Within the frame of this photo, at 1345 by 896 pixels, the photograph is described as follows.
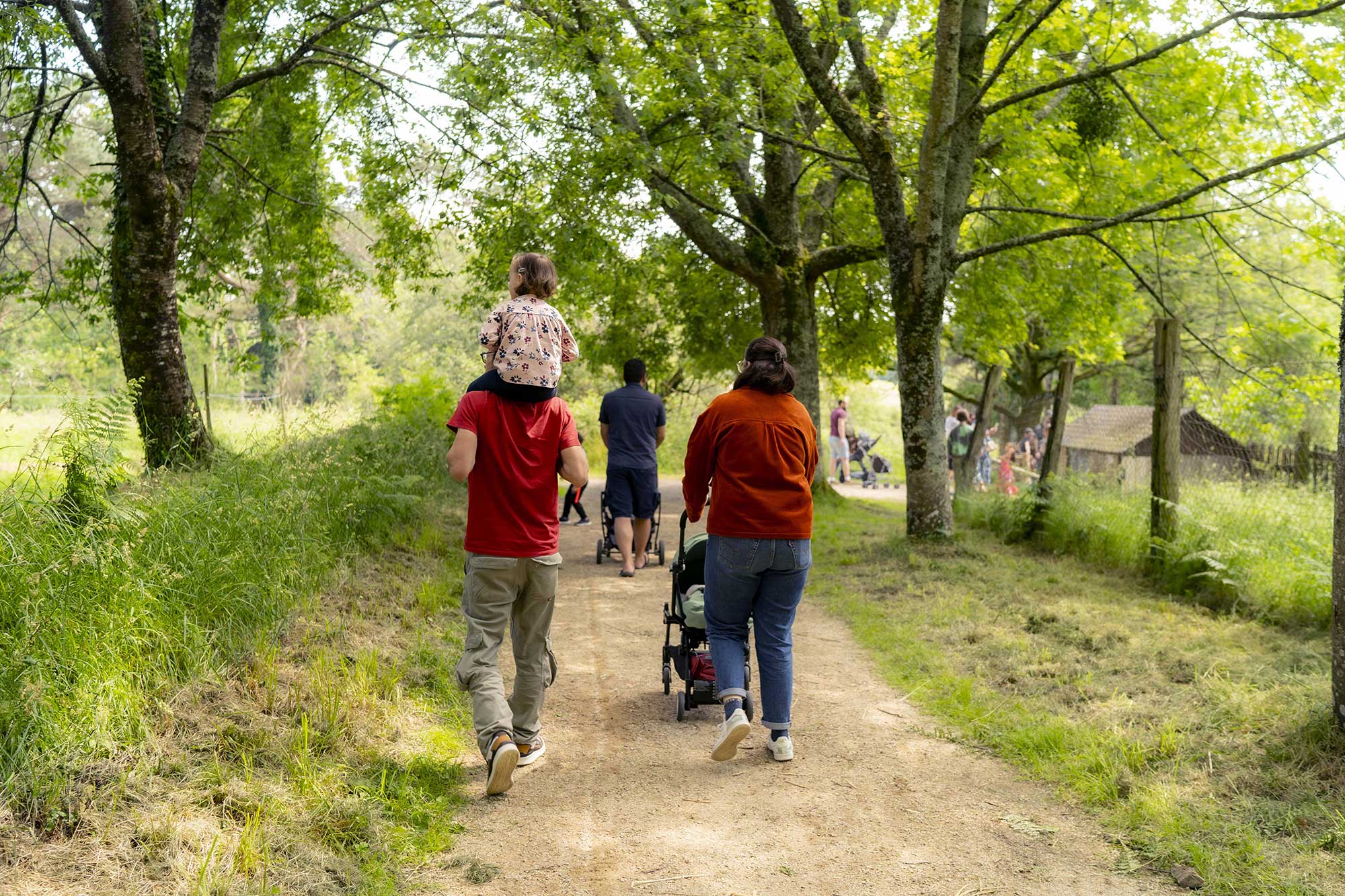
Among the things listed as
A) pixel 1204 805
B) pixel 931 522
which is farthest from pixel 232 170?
pixel 1204 805

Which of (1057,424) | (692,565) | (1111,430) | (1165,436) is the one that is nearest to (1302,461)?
(1057,424)

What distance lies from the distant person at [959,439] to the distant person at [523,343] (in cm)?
1747

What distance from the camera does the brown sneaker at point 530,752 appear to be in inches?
207

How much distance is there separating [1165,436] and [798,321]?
7544 millimetres

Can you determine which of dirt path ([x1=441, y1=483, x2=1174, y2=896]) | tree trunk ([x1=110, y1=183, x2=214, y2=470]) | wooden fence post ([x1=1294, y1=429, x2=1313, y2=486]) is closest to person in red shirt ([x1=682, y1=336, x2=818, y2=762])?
dirt path ([x1=441, y1=483, x2=1174, y2=896])

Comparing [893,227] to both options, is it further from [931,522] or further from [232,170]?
[232,170]

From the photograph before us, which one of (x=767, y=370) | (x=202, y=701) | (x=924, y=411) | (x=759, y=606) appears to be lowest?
(x=202, y=701)

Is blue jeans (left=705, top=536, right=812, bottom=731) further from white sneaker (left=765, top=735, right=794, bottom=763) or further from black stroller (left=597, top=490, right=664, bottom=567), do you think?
black stroller (left=597, top=490, right=664, bottom=567)

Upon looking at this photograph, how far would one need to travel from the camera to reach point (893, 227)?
11.6 metres

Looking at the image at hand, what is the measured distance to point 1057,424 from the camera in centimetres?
1261

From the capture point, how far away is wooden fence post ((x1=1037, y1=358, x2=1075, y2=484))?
40.4 ft

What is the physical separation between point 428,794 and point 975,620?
5.10 m

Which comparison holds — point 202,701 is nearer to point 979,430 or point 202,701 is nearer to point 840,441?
point 979,430

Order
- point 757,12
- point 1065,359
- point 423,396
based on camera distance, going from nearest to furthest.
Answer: point 1065,359, point 757,12, point 423,396
